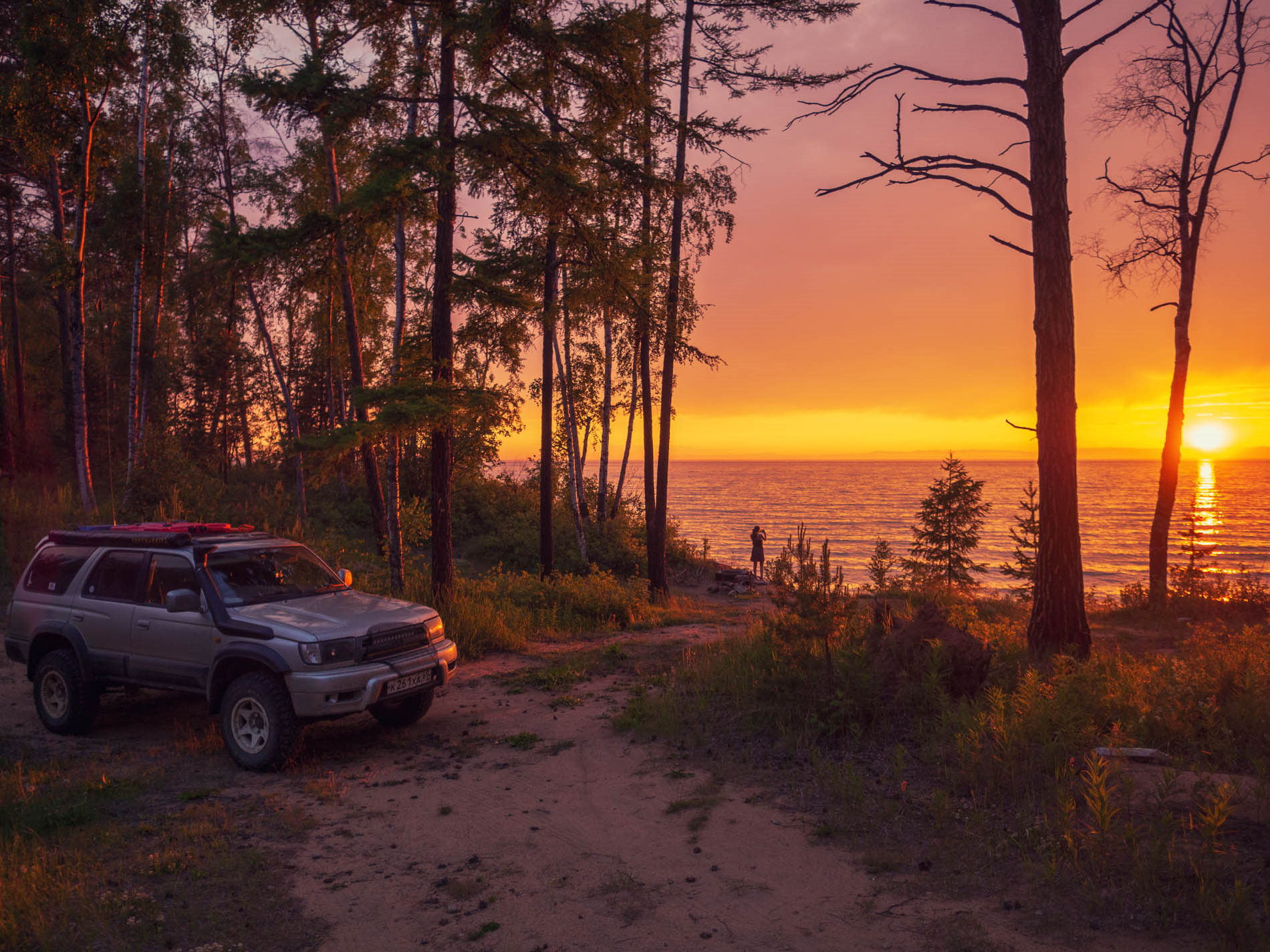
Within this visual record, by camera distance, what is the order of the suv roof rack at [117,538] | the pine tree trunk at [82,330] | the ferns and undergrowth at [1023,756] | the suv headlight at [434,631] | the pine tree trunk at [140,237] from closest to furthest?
1. the ferns and undergrowth at [1023,756]
2. the suv roof rack at [117,538]
3. the suv headlight at [434,631]
4. the pine tree trunk at [82,330]
5. the pine tree trunk at [140,237]

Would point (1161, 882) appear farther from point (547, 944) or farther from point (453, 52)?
point (453, 52)

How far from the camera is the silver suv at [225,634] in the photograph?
660 centimetres

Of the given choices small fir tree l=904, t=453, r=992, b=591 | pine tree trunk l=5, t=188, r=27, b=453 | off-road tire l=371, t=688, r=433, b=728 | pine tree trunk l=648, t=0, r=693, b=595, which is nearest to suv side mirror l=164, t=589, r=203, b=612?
off-road tire l=371, t=688, r=433, b=728

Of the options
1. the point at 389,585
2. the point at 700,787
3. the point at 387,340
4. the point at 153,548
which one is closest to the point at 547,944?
the point at 700,787

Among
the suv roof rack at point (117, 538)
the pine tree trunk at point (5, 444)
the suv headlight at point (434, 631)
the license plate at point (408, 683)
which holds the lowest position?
the license plate at point (408, 683)

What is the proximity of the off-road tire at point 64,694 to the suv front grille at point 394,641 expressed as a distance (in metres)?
3.40

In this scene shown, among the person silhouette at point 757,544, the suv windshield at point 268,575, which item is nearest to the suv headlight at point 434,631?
the suv windshield at point 268,575

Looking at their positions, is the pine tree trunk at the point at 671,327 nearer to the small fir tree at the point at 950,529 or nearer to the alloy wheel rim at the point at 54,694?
the small fir tree at the point at 950,529

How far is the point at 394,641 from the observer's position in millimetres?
7137

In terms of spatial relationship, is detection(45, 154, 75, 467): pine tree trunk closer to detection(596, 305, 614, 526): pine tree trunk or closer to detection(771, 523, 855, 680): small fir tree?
detection(596, 305, 614, 526): pine tree trunk

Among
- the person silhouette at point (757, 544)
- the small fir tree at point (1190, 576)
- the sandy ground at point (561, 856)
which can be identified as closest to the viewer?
the sandy ground at point (561, 856)

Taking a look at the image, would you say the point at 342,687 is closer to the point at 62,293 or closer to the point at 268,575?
the point at 268,575

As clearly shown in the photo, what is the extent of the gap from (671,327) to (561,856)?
14.7 meters

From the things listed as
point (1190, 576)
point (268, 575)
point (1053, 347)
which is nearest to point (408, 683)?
point (268, 575)
